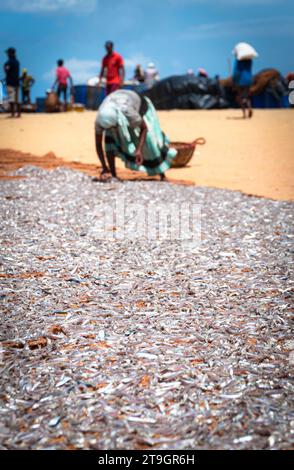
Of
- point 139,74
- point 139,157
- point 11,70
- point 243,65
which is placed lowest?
point 139,157

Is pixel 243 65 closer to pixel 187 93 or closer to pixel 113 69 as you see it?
pixel 113 69

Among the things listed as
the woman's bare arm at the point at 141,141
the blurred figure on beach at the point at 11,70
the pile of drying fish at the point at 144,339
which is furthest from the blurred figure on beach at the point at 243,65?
the pile of drying fish at the point at 144,339

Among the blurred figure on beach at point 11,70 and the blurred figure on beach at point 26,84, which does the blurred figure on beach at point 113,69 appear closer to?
the blurred figure on beach at point 11,70

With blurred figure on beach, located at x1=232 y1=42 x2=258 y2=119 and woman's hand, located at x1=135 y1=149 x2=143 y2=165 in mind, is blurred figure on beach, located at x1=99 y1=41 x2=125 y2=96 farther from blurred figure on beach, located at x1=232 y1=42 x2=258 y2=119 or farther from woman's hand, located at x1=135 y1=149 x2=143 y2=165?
blurred figure on beach, located at x1=232 y1=42 x2=258 y2=119

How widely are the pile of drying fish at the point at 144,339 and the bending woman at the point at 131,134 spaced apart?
6.98ft

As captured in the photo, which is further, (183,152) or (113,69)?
(113,69)

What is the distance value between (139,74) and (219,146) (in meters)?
13.7

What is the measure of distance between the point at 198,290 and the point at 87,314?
2.56 feet

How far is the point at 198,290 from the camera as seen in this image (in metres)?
2.96

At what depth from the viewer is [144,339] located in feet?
7.62

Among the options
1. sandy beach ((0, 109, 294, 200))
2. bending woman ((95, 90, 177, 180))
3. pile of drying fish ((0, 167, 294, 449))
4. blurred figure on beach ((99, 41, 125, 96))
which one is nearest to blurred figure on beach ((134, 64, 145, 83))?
sandy beach ((0, 109, 294, 200))

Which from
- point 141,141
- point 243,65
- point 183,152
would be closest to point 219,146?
point 183,152

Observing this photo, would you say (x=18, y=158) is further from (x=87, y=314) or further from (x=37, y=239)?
(x=87, y=314)
